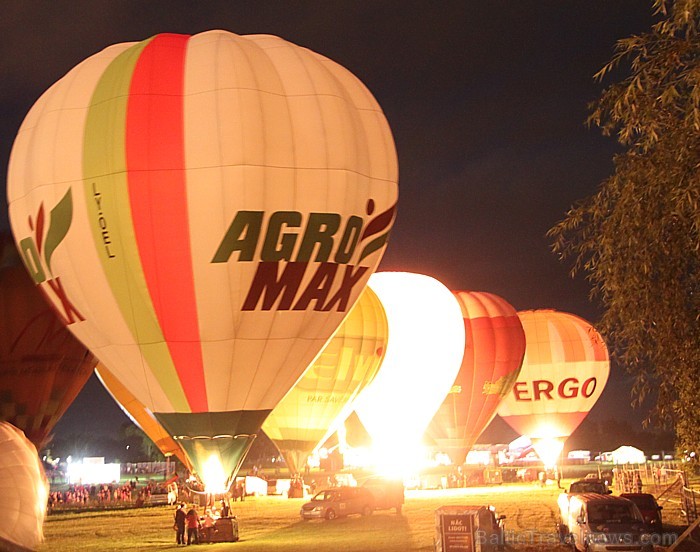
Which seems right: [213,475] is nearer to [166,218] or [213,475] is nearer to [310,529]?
[166,218]

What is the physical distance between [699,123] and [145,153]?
1146cm

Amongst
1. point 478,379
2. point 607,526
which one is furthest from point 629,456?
point 607,526

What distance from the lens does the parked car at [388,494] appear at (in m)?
25.0

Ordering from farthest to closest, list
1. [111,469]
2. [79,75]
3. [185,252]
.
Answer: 1. [111,469]
2. [79,75]
3. [185,252]

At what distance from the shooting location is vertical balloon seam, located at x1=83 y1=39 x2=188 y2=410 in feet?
55.6

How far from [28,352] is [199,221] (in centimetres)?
1046

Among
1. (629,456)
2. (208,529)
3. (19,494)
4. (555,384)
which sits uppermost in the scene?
(555,384)

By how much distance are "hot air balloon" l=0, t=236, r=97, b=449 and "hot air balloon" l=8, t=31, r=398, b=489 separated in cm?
668

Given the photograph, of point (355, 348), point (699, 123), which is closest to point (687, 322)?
point (699, 123)

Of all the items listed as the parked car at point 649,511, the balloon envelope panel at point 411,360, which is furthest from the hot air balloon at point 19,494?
the balloon envelope panel at point 411,360

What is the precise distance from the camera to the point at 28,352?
2480 centimetres

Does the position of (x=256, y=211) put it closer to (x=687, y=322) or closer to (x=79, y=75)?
(x=79, y=75)

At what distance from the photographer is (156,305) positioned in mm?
17031

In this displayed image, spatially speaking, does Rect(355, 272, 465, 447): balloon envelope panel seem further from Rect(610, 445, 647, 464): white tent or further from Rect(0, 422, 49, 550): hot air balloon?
Rect(610, 445, 647, 464): white tent
